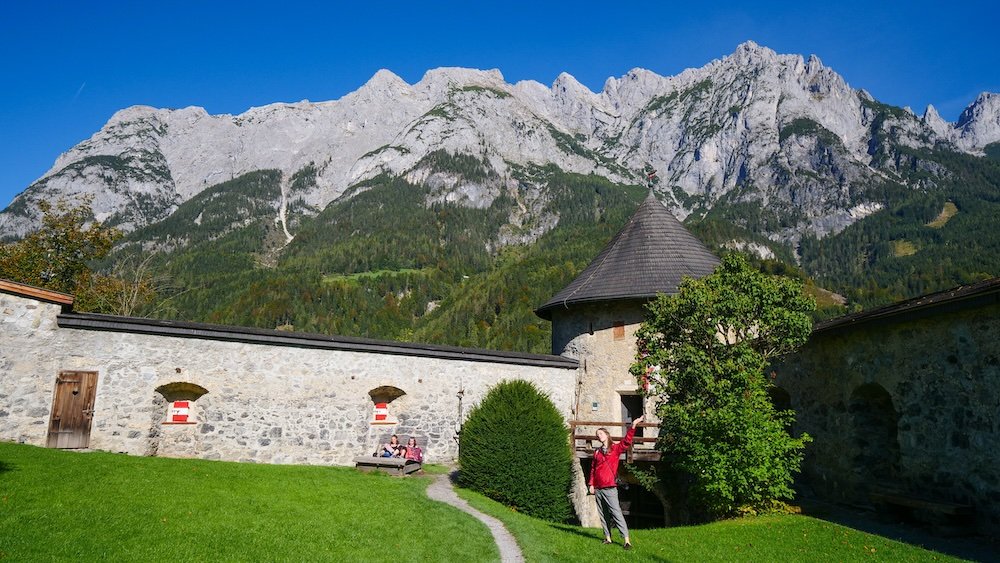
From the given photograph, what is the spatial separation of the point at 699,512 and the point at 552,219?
111 metres

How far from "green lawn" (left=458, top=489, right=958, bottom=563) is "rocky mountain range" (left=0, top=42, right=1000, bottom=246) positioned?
349 ft

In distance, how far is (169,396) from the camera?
1250 cm

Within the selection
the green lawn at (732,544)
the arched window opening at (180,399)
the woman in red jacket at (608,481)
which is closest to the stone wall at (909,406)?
the green lawn at (732,544)

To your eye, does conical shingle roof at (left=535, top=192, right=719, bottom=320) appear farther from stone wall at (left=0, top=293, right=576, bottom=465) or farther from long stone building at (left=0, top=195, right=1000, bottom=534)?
stone wall at (left=0, top=293, right=576, bottom=465)

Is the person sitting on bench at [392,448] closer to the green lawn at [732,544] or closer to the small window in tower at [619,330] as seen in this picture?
the green lawn at [732,544]

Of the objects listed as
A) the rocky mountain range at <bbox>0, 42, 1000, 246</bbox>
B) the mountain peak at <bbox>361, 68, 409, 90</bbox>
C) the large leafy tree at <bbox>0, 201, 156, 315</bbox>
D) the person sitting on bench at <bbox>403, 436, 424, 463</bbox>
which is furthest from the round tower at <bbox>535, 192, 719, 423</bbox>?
the mountain peak at <bbox>361, 68, 409, 90</bbox>

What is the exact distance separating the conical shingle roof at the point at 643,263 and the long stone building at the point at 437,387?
0.09 metres

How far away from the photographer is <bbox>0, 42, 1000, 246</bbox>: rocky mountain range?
123750mm

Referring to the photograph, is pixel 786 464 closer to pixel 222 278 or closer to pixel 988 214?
pixel 222 278

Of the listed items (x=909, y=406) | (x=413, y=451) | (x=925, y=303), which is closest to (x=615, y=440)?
(x=413, y=451)

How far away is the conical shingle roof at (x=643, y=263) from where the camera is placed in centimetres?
1616

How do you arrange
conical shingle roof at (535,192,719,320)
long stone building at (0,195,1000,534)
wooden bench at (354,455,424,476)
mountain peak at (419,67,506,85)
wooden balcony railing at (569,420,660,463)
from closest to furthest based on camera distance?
long stone building at (0,195,1000,534), wooden bench at (354,455,424,476), wooden balcony railing at (569,420,660,463), conical shingle roof at (535,192,719,320), mountain peak at (419,67,506,85)

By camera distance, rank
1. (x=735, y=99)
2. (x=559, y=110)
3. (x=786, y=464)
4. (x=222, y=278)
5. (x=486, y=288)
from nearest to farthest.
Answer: (x=786, y=464) → (x=486, y=288) → (x=222, y=278) → (x=735, y=99) → (x=559, y=110)

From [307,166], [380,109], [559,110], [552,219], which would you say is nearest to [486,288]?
[552,219]
